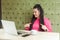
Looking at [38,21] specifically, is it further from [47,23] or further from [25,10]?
[25,10]

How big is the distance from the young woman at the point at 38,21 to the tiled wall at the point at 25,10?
8.4 inches

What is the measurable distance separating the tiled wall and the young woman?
0.21 metres

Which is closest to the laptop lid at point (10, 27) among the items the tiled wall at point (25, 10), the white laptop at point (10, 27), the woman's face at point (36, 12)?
the white laptop at point (10, 27)

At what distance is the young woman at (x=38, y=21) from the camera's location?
2.98 m

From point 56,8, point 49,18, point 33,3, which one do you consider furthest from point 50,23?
point 33,3

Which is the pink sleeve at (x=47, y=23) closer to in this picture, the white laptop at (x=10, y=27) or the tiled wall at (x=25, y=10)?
the tiled wall at (x=25, y=10)

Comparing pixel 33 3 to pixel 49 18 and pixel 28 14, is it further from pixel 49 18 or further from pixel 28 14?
pixel 49 18

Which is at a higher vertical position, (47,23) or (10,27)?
(10,27)

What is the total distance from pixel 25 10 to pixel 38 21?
493mm

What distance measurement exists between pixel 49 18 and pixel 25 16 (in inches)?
22.3

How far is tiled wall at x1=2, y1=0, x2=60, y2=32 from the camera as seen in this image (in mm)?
3229

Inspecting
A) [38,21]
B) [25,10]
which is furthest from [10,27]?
Result: [25,10]

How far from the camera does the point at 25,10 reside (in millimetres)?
3355

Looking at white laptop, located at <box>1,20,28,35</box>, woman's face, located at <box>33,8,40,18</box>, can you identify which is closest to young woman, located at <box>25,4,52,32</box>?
woman's face, located at <box>33,8,40,18</box>
